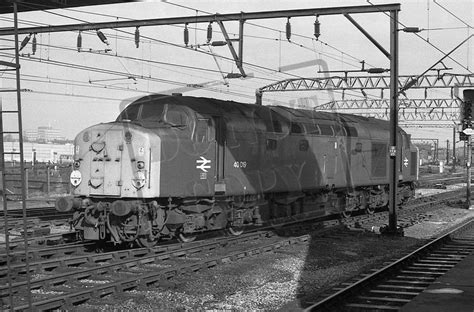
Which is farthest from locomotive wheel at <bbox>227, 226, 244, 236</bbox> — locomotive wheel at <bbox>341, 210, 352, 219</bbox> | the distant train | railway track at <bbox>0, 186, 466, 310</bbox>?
locomotive wheel at <bbox>341, 210, 352, 219</bbox>

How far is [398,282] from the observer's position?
11281 millimetres

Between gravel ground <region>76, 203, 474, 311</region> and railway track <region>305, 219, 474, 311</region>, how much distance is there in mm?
573

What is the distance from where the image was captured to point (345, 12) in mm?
17359

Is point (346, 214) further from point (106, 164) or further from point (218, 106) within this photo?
point (106, 164)

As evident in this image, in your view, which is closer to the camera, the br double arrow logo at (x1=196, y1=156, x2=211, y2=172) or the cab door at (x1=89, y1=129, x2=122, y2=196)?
the cab door at (x1=89, y1=129, x2=122, y2=196)

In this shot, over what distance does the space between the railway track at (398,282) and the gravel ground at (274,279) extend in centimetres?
57

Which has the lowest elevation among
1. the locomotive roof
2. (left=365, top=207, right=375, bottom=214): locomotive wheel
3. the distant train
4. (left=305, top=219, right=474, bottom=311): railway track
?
(left=365, top=207, right=375, bottom=214): locomotive wheel

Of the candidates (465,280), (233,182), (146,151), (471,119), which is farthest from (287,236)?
(471,119)

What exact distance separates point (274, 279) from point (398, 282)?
2300 millimetres

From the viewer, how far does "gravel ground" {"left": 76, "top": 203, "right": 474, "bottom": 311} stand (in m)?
9.48

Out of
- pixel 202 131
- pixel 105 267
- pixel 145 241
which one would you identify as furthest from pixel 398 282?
pixel 202 131

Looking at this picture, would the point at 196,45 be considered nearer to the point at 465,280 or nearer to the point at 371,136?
the point at 371,136

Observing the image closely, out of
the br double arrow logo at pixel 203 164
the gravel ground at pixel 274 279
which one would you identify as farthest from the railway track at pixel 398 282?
the br double arrow logo at pixel 203 164

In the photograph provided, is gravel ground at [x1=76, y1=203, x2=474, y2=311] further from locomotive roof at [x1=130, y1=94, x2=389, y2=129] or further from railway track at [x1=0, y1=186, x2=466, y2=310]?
locomotive roof at [x1=130, y1=94, x2=389, y2=129]
